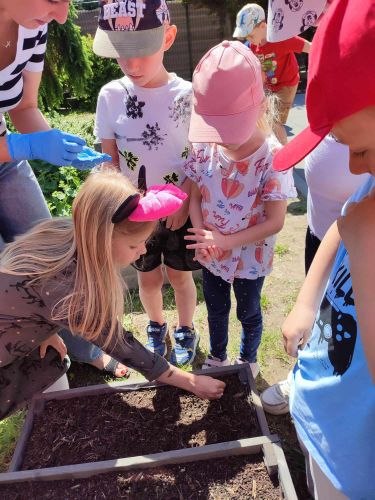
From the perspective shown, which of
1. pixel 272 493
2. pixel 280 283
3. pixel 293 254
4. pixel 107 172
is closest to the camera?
pixel 272 493

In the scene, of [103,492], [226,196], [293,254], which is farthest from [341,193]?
[293,254]

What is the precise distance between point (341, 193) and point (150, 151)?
810 mm

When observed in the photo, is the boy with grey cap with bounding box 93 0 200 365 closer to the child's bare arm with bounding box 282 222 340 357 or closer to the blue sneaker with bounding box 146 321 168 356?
the blue sneaker with bounding box 146 321 168 356

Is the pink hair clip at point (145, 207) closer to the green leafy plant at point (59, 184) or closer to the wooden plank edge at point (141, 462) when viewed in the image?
the wooden plank edge at point (141, 462)

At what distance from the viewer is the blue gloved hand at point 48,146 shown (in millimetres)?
1678

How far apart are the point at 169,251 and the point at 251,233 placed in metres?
0.53

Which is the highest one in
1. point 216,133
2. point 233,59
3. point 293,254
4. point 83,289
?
point 233,59

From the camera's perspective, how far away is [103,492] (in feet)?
4.80

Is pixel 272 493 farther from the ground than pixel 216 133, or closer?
closer

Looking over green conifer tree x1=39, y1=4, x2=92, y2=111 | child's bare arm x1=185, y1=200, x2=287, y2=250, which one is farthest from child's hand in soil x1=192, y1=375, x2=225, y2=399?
green conifer tree x1=39, y1=4, x2=92, y2=111

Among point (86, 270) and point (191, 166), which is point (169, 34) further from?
point (86, 270)

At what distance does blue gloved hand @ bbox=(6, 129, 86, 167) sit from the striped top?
0.23ft

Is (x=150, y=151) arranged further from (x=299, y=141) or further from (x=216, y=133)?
(x=299, y=141)

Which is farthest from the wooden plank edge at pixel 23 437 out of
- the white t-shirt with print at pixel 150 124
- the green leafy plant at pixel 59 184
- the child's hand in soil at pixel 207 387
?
the green leafy plant at pixel 59 184
